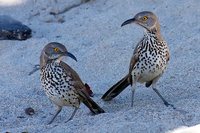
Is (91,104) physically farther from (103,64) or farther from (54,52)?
(103,64)

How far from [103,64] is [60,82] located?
6.88 ft

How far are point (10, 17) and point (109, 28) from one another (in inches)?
57.9

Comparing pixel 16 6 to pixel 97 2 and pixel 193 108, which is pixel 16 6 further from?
pixel 193 108

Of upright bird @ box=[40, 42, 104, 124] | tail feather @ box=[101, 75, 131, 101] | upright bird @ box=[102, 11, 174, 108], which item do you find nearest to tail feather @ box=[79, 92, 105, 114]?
upright bird @ box=[40, 42, 104, 124]

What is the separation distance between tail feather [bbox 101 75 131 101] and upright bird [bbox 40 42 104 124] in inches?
Result: 25.5

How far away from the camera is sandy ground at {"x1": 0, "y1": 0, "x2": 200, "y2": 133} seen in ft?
22.0

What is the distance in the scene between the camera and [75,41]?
10.0 meters

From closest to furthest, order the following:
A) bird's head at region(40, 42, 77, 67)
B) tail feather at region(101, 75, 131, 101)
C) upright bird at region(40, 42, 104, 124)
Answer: upright bird at region(40, 42, 104, 124) → bird's head at region(40, 42, 77, 67) → tail feather at region(101, 75, 131, 101)

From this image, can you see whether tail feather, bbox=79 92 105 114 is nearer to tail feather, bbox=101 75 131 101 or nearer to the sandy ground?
the sandy ground

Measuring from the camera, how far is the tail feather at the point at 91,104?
24.2 feet

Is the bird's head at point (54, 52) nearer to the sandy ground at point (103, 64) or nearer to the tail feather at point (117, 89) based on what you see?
the sandy ground at point (103, 64)

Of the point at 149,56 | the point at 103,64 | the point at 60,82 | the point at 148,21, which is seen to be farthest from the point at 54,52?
the point at 103,64

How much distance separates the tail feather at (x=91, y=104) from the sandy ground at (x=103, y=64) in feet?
0.26

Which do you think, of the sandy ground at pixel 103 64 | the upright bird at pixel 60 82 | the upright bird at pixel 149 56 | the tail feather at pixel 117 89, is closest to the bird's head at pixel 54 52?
the upright bird at pixel 60 82
